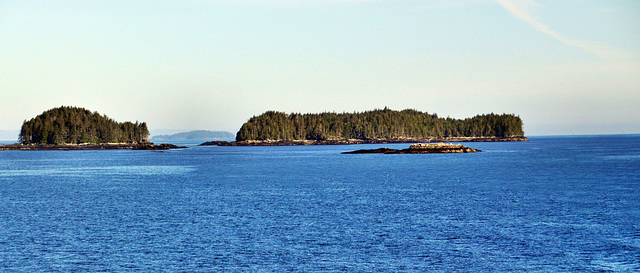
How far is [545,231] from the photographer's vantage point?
35812 millimetres

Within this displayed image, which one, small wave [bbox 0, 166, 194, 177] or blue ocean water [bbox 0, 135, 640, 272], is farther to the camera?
small wave [bbox 0, 166, 194, 177]

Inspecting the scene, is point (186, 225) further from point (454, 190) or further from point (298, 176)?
point (298, 176)

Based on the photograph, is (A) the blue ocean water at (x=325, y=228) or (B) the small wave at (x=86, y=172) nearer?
(A) the blue ocean water at (x=325, y=228)

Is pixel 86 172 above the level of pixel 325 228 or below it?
above

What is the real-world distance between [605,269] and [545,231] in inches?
365

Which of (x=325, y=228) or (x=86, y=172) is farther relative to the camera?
(x=86, y=172)

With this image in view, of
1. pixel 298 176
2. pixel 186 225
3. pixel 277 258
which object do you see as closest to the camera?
pixel 277 258

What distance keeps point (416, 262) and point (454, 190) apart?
34571mm

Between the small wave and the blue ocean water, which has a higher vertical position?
the small wave

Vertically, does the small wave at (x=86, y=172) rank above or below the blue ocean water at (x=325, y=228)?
above

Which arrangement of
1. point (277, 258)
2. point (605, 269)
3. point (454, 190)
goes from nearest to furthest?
point (605, 269) < point (277, 258) < point (454, 190)

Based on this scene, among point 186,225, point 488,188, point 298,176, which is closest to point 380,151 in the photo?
point 298,176

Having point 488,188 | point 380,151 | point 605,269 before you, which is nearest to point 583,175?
point 488,188

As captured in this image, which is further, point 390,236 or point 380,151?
point 380,151
